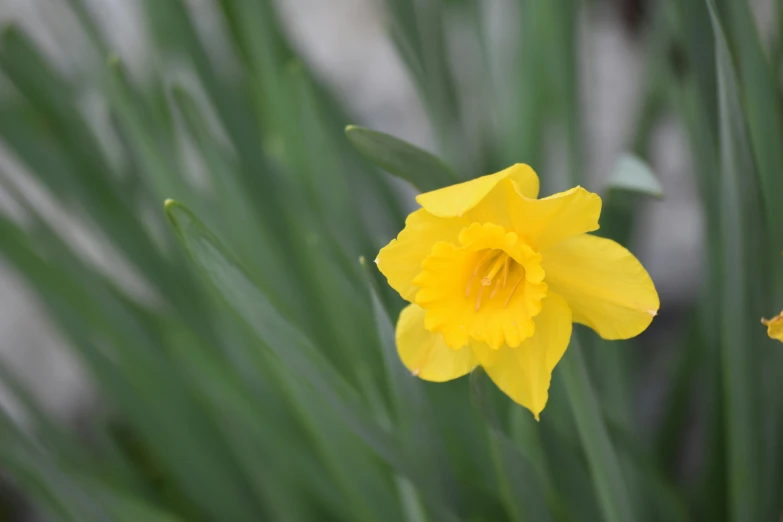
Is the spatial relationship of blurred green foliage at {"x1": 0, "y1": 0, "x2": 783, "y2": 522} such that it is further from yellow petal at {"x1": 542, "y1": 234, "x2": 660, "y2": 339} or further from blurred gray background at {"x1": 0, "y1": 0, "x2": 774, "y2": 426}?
blurred gray background at {"x1": 0, "y1": 0, "x2": 774, "y2": 426}

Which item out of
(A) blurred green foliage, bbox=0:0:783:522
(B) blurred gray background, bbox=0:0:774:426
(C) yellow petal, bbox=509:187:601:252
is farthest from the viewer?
(B) blurred gray background, bbox=0:0:774:426

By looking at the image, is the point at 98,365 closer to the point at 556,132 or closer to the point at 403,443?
the point at 403,443

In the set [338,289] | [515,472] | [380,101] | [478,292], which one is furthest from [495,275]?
[380,101]

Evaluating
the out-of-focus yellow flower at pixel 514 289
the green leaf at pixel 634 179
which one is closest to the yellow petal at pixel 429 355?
the out-of-focus yellow flower at pixel 514 289

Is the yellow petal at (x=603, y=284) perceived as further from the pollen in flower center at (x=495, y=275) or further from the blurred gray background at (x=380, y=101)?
the blurred gray background at (x=380, y=101)

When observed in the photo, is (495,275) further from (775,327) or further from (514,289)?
(775,327)

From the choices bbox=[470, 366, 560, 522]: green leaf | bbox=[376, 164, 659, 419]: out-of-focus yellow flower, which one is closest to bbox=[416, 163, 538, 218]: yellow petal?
bbox=[376, 164, 659, 419]: out-of-focus yellow flower
